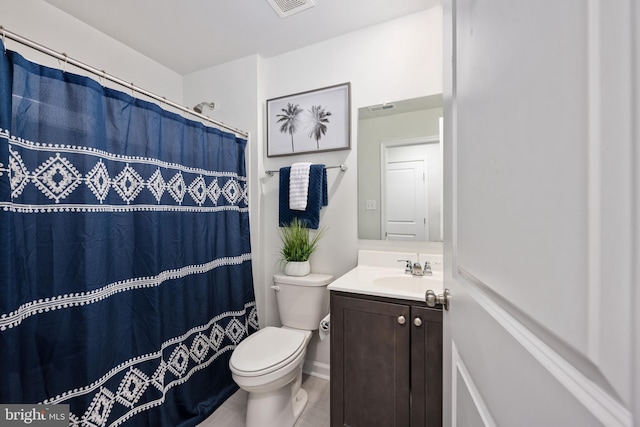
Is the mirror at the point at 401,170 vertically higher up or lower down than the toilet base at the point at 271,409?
higher up

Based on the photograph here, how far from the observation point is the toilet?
4.14ft

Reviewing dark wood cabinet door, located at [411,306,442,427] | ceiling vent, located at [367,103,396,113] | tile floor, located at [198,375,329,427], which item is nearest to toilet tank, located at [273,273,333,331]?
tile floor, located at [198,375,329,427]

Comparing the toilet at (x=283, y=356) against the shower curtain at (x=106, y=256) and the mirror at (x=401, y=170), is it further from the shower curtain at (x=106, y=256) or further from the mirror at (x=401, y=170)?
the mirror at (x=401, y=170)

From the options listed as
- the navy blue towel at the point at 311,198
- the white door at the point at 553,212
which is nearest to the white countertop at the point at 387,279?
the navy blue towel at the point at 311,198

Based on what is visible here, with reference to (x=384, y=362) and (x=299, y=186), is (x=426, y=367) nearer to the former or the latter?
(x=384, y=362)

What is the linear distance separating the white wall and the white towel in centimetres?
123

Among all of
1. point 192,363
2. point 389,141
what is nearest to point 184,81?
point 389,141

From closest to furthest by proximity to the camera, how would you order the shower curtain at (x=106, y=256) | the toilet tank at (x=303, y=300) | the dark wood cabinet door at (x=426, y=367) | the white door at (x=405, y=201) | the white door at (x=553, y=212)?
the white door at (x=553, y=212) → the shower curtain at (x=106, y=256) → the dark wood cabinet door at (x=426, y=367) → the white door at (x=405, y=201) → the toilet tank at (x=303, y=300)

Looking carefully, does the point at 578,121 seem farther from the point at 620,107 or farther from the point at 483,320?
the point at 483,320

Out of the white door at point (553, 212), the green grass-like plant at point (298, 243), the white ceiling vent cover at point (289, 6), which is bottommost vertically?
the green grass-like plant at point (298, 243)

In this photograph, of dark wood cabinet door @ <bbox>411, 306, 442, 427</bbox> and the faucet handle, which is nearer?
dark wood cabinet door @ <bbox>411, 306, 442, 427</bbox>

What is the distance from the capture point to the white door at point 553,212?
0.61 feet

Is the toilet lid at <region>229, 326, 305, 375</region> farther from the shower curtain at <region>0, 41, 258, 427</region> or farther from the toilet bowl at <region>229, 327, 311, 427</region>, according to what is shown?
the shower curtain at <region>0, 41, 258, 427</region>

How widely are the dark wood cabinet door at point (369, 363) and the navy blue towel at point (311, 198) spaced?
0.64 metres
